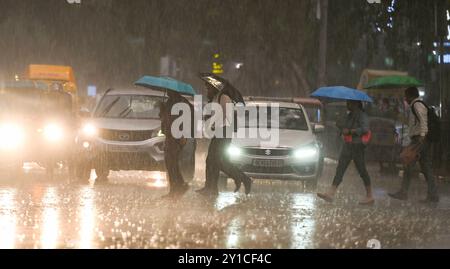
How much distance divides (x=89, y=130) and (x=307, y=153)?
3.92 m

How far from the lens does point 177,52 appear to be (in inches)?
1876

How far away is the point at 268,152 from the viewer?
16953 millimetres

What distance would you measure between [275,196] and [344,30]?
23.0 metres

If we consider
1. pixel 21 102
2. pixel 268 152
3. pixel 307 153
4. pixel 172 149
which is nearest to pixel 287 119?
pixel 307 153

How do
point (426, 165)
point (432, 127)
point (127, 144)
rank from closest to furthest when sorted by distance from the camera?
point (432, 127), point (426, 165), point (127, 144)

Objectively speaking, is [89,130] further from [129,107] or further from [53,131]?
[53,131]

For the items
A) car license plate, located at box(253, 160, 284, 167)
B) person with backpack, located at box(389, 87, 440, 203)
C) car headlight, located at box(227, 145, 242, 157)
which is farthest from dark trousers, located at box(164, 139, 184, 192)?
person with backpack, located at box(389, 87, 440, 203)

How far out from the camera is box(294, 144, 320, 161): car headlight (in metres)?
17.1

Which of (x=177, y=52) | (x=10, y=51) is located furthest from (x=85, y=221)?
(x=10, y=51)

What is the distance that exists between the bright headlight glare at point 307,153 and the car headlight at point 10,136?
6.52 metres

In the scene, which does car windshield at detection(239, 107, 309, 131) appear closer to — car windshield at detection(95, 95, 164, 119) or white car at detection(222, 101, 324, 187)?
white car at detection(222, 101, 324, 187)

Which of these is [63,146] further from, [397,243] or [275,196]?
[397,243]

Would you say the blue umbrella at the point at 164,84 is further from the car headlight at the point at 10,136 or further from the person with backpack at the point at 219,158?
the car headlight at the point at 10,136

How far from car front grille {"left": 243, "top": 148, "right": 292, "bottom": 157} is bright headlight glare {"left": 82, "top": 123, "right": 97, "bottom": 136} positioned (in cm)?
281
